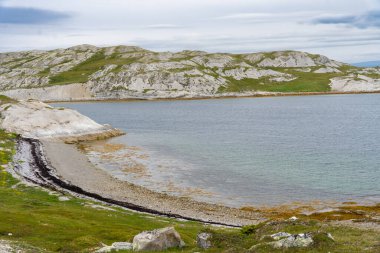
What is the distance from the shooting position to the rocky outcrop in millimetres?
119062

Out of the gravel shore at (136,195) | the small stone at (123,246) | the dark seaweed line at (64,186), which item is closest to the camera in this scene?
the small stone at (123,246)

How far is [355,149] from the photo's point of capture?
303 feet

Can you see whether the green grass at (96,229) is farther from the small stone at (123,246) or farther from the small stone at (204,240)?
the small stone at (123,246)

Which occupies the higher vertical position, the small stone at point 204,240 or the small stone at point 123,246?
the small stone at point 204,240

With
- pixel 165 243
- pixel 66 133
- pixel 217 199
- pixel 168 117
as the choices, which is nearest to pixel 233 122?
pixel 168 117

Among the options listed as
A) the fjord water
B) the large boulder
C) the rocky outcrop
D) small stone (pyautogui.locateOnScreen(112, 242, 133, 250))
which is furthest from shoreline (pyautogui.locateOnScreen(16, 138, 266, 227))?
the rocky outcrop

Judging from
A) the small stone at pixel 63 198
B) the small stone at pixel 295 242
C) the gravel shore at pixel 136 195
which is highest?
the small stone at pixel 295 242

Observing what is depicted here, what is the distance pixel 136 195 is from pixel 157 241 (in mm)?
Answer: 35427

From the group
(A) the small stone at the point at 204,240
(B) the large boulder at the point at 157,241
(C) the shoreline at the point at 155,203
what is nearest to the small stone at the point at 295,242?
(A) the small stone at the point at 204,240

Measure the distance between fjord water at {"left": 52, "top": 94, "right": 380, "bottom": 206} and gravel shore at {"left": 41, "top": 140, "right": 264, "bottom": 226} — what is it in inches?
169

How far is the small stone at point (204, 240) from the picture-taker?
1104 inches

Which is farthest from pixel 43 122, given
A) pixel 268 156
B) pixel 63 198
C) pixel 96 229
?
pixel 96 229

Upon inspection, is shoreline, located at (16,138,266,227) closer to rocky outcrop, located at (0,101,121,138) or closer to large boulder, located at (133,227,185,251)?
large boulder, located at (133,227,185,251)

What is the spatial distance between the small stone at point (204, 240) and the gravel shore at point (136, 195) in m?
21.8
